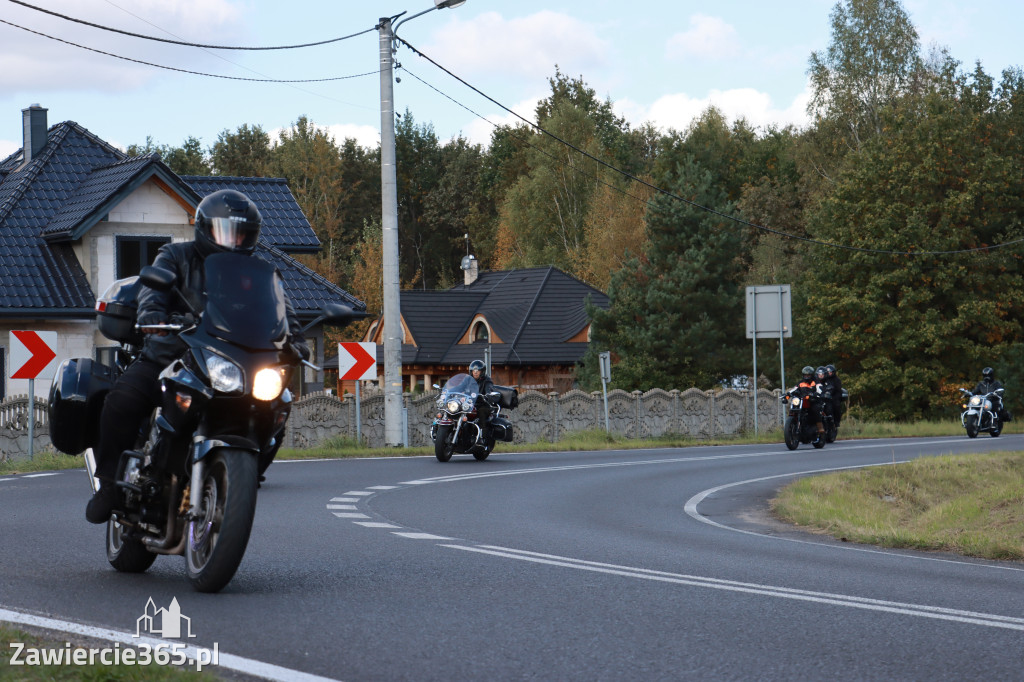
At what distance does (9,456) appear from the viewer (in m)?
24.8

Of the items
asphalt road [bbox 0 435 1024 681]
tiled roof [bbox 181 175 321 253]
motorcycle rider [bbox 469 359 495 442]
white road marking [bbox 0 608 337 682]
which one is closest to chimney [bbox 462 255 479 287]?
tiled roof [bbox 181 175 321 253]

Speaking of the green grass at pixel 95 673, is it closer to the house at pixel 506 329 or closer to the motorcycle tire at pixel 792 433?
the motorcycle tire at pixel 792 433

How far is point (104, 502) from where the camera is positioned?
7.32 m

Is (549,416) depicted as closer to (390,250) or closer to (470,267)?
(390,250)

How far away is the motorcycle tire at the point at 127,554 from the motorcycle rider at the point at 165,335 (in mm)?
392

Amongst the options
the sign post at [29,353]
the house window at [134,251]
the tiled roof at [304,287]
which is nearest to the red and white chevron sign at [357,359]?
the sign post at [29,353]

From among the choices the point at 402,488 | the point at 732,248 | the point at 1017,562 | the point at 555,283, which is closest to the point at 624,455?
the point at 402,488

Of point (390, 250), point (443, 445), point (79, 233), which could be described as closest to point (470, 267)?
point (79, 233)

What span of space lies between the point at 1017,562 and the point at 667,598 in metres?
3.87

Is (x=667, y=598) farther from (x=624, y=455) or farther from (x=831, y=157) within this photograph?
(x=831, y=157)

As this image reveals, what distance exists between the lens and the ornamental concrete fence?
2567 centimetres

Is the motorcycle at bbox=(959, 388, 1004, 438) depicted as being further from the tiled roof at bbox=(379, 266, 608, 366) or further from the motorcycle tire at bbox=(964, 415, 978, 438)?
the tiled roof at bbox=(379, 266, 608, 366)

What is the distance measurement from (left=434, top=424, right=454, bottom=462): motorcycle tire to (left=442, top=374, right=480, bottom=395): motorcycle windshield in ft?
2.34

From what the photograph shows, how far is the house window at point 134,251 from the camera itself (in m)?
33.8
